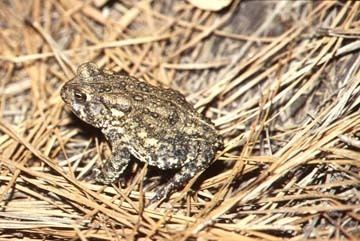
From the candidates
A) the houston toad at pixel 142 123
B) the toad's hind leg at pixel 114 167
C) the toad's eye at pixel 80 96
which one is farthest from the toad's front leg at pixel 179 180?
the toad's eye at pixel 80 96

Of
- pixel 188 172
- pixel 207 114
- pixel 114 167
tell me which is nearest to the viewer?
pixel 188 172

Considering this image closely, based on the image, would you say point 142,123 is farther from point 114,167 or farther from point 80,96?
point 80,96

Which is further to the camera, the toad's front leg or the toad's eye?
the toad's eye

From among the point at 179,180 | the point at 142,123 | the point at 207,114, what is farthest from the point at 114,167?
the point at 207,114

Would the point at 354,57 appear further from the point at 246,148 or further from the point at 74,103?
the point at 74,103

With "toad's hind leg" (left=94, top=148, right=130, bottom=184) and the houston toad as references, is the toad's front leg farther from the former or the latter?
"toad's hind leg" (left=94, top=148, right=130, bottom=184)

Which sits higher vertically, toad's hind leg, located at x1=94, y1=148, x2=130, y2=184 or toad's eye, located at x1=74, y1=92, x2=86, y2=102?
toad's eye, located at x1=74, y1=92, x2=86, y2=102

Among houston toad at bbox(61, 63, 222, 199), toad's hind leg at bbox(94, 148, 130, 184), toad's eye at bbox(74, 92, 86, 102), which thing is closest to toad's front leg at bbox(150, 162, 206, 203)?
houston toad at bbox(61, 63, 222, 199)

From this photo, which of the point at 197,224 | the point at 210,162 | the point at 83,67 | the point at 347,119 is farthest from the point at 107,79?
the point at 347,119
